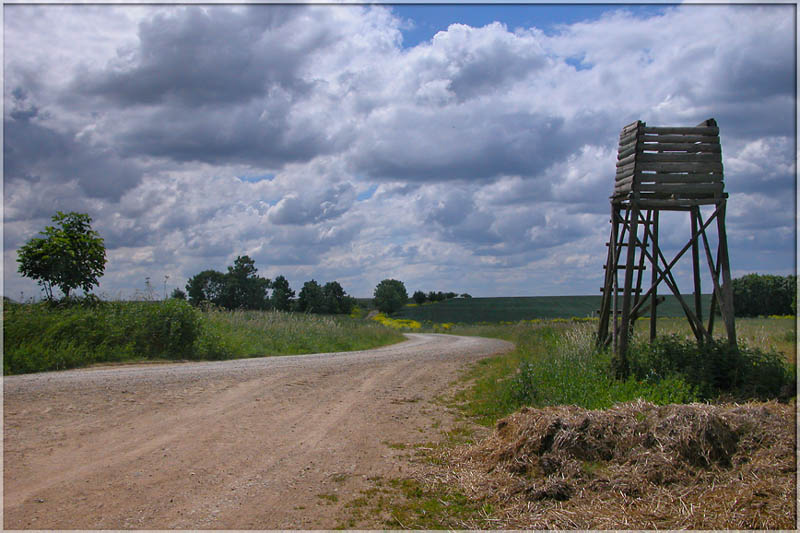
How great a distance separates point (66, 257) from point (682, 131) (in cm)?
1752

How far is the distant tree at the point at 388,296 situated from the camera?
293 ft

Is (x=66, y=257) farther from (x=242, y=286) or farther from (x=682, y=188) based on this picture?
(x=242, y=286)

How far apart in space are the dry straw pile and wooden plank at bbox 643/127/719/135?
615 centimetres

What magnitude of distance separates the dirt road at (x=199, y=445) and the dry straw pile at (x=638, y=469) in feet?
4.17

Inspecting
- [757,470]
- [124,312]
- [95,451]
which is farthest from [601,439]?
[124,312]

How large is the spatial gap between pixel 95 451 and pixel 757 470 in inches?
268

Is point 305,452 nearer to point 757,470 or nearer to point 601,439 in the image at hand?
point 601,439

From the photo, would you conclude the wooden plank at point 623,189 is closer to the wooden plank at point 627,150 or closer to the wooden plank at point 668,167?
the wooden plank at point 668,167

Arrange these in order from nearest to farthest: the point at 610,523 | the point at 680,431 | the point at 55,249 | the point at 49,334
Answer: the point at 610,523
the point at 680,431
the point at 49,334
the point at 55,249

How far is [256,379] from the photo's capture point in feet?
40.9

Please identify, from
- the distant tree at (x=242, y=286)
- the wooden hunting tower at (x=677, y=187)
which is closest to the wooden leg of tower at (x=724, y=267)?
the wooden hunting tower at (x=677, y=187)

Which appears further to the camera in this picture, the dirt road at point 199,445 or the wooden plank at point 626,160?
the wooden plank at point 626,160

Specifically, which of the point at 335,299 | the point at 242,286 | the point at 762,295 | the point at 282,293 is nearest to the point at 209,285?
the point at 242,286

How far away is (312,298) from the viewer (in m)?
70.6
